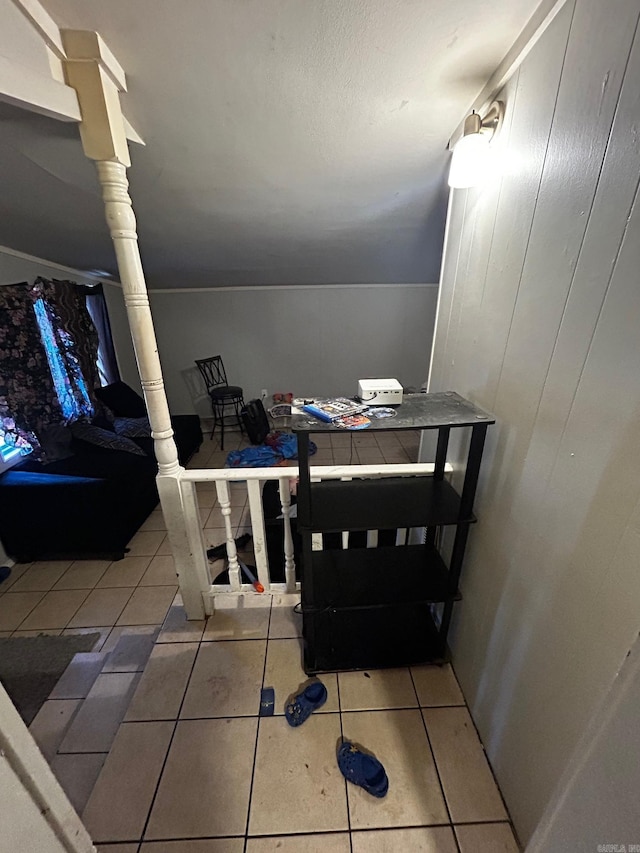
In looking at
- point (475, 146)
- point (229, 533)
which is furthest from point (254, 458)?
point (475, 146)

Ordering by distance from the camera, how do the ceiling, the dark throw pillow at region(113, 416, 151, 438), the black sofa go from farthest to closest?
the dark throw pillow at region(113, 416, 151, 438)
the black sofa
the ceiling

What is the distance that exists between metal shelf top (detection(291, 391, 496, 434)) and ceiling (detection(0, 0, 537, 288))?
92 centimetres

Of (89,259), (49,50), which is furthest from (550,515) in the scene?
(89,259)

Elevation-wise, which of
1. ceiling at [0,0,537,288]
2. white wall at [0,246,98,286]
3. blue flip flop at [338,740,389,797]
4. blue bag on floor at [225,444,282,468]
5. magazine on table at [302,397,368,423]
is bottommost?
blue bag on floor at [225,444,282,468]

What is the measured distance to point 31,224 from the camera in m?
2.05

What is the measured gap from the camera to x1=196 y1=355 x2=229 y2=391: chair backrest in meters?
4.48

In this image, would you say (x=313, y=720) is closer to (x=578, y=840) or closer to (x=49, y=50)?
(x=578, y=840)

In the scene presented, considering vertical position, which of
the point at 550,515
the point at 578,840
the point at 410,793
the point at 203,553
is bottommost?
the point at 410,793

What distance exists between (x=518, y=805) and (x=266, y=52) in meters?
2.14

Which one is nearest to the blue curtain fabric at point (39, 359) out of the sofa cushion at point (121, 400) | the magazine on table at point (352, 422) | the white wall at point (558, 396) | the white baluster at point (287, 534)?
the sofa cushion at point (121, 400)

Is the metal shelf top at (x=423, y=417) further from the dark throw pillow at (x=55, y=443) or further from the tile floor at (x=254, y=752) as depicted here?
the dark throw pillow at (x=55, y=443)

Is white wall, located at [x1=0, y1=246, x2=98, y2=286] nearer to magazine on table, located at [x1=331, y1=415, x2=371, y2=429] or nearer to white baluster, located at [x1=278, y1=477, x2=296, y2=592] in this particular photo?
white baluster, located at [x1=278, y1=477, x2=296, y2=592]

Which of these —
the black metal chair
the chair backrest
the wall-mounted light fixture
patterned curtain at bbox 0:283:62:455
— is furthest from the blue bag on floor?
Answer: the wall-mounted light fixture

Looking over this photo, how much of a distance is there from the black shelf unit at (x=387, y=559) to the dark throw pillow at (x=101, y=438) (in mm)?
2282
